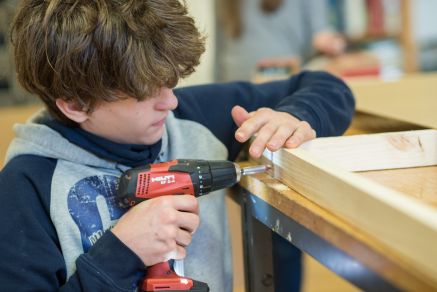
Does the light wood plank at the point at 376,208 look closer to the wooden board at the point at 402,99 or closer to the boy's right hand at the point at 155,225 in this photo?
the boy's right hand at the point at 155,225

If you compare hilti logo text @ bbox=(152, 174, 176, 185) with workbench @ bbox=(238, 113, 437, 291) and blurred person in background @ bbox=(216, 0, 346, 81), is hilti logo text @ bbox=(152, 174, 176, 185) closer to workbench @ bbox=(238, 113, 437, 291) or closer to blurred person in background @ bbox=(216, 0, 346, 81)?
workbench @ bbox=(238, 113, 437, 291)

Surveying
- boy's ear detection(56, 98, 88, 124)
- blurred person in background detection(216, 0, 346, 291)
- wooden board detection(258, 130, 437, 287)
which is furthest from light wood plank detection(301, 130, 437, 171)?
blurred person in background detection(216, 0, 346, 291)

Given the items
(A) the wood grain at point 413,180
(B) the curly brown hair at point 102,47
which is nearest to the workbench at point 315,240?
(A) the wood grain at point 413,180

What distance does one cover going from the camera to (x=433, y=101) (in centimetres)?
122

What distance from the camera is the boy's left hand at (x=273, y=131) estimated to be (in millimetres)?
829


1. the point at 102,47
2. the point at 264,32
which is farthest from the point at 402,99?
the point at 264,32

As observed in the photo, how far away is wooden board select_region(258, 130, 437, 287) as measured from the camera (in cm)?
49

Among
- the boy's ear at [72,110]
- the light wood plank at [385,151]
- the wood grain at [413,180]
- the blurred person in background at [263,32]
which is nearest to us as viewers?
the wood grain at [413,180]

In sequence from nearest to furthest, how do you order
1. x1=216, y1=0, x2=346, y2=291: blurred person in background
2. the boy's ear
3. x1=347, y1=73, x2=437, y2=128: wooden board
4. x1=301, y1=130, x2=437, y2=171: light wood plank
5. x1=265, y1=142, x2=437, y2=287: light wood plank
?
x1=265, y1=142, x2=437, y2=287: light wood plank → x1=301, y1=130, x2=437, y2=171: light wood plank → the boy's ear → x1=347, y1=73, x2=437, y2=128: wooden board → x1=216, y1=0, x2=346, y2=291: blurred person in background

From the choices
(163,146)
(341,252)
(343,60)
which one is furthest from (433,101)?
(343,60)

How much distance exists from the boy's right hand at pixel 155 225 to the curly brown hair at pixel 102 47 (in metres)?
0.17

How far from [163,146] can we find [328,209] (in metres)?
0.43

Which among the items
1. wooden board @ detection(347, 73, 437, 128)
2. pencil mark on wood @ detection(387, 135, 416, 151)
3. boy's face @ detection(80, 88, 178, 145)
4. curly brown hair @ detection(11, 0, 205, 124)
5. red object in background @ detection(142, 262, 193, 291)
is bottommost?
red object in background @ detection(142, 262, 193, 291)

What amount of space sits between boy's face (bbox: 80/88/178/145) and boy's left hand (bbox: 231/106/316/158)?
0.42 ft
